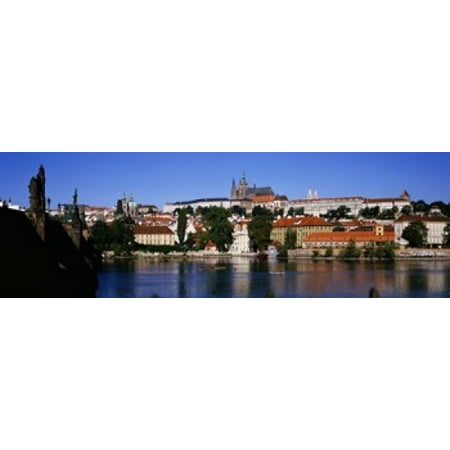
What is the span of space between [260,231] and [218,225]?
58 cm

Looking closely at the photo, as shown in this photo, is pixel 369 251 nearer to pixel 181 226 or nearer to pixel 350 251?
pixel 350 251

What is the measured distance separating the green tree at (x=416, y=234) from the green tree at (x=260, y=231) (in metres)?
1.84

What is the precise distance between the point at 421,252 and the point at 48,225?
468 centimetres

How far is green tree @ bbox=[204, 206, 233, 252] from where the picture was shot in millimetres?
9638

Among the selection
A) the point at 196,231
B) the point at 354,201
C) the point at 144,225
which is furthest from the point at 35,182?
the point at 354,201

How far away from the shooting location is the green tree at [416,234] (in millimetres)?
9148

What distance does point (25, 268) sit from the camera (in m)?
7.52

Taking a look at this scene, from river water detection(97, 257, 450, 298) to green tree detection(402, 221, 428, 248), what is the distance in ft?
0.89

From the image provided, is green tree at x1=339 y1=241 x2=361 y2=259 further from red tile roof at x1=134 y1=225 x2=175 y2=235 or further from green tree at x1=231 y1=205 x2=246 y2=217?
red tile roof at x1=134 y1=225 x2=175 y2=235

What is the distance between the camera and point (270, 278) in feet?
Result: 28.0

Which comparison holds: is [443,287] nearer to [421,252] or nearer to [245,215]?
[421,252]

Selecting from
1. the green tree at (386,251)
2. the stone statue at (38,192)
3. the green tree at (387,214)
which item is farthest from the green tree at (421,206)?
the stone statue at (38,192)

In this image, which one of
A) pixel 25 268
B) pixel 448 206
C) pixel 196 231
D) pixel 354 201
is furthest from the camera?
pixel 196 231

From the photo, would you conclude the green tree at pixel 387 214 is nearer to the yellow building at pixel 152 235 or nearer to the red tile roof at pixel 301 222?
the red tile roof at pixel 301 222
